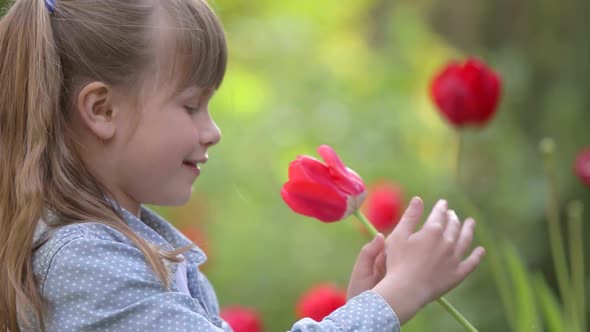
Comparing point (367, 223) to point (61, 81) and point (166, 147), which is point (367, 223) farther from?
point (61, 81)

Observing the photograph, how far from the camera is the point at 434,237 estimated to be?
1240mm

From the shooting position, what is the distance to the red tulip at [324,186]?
125 cm

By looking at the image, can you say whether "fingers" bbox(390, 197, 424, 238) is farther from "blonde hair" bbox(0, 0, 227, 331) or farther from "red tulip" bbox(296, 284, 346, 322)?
"red tulip" bbox(296, 284, 346, 322)

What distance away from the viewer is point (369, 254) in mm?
1310

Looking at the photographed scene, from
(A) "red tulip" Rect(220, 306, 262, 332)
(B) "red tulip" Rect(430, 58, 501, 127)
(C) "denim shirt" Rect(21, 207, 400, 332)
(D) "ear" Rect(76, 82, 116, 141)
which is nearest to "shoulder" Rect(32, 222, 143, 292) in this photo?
(C) "denim shirt" Rect(21, 207, 400, 332)

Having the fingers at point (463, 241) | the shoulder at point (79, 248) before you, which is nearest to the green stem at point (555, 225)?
the fingers at point (463, 241)

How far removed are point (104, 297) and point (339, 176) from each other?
29cm

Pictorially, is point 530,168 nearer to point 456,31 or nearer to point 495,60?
point 495,60

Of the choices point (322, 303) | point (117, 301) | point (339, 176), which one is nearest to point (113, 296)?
point (117, 301)

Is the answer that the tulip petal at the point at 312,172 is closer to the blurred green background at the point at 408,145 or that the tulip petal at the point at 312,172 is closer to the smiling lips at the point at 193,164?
the smiling lips at the point at 193,164

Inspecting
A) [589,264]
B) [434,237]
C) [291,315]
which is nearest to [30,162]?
[434,237]

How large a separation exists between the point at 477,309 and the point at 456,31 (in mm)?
1021

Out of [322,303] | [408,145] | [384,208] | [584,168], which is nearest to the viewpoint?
[322,303]

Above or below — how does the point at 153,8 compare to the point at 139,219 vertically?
above
